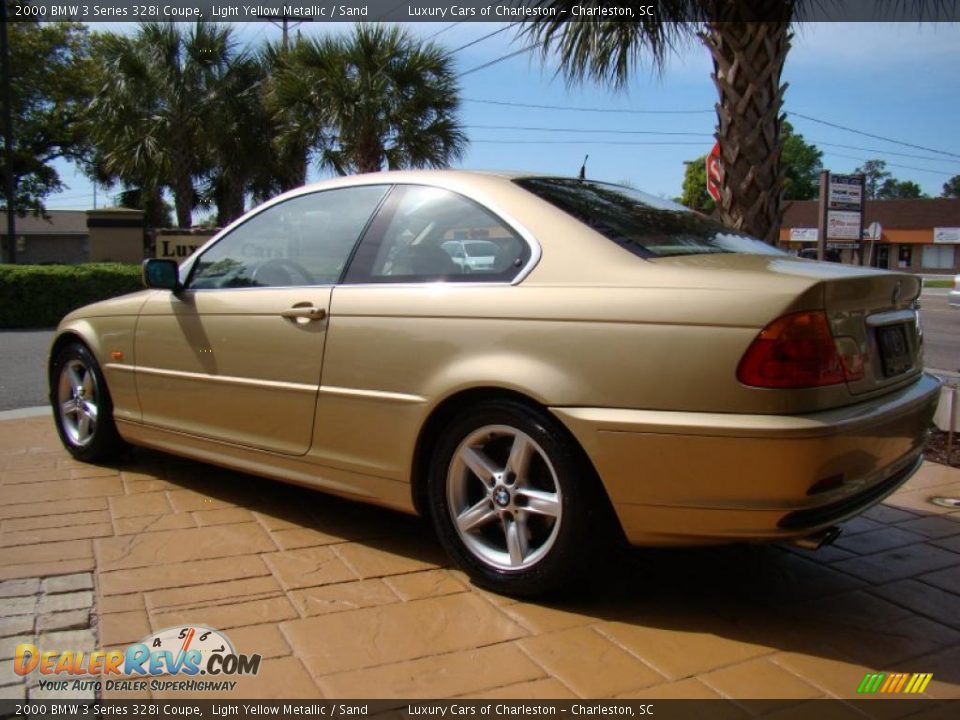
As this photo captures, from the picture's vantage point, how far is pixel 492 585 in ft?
10.3

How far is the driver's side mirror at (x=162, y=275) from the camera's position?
4.22 m

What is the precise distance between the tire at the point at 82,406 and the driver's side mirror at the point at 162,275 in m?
0.81

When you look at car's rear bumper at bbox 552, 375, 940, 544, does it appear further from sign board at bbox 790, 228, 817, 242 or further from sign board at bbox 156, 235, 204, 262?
sign board at bbox 790, 228, 817, 242

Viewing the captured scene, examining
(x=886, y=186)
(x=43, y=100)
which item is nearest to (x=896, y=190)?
(x=886, y=186)

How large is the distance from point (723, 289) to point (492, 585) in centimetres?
135

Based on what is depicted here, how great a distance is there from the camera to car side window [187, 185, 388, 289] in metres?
3.73

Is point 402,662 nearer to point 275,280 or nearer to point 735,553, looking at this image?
point 735,553

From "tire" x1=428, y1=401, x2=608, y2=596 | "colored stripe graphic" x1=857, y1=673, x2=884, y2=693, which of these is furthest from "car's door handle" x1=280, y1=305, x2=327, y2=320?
"colored stripe graphic" x1=857, y1=673, x2=884, y2=693

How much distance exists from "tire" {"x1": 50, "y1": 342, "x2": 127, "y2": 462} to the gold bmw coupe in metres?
0.70

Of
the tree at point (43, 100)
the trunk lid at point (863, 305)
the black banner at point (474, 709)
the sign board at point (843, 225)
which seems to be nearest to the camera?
the black banner at point (474, 709)

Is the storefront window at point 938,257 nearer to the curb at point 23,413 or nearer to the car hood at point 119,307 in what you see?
the curb at point 23,413

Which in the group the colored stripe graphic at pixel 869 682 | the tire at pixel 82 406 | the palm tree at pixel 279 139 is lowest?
the colored stripe graphic at pixel 869 682

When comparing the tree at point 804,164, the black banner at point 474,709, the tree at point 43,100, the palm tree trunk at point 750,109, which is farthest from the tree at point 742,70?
the tree at point 804,164

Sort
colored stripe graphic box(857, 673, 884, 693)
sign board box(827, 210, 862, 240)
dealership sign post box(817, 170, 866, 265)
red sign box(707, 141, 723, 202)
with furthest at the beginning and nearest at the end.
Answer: sign board box(827, 210, 862, 240) < dealership sign post box(817, 170, 866, 265) < red sign box(707, 141, 723, 202) < colored stripe graphic box(857, 673, 884, 693)
